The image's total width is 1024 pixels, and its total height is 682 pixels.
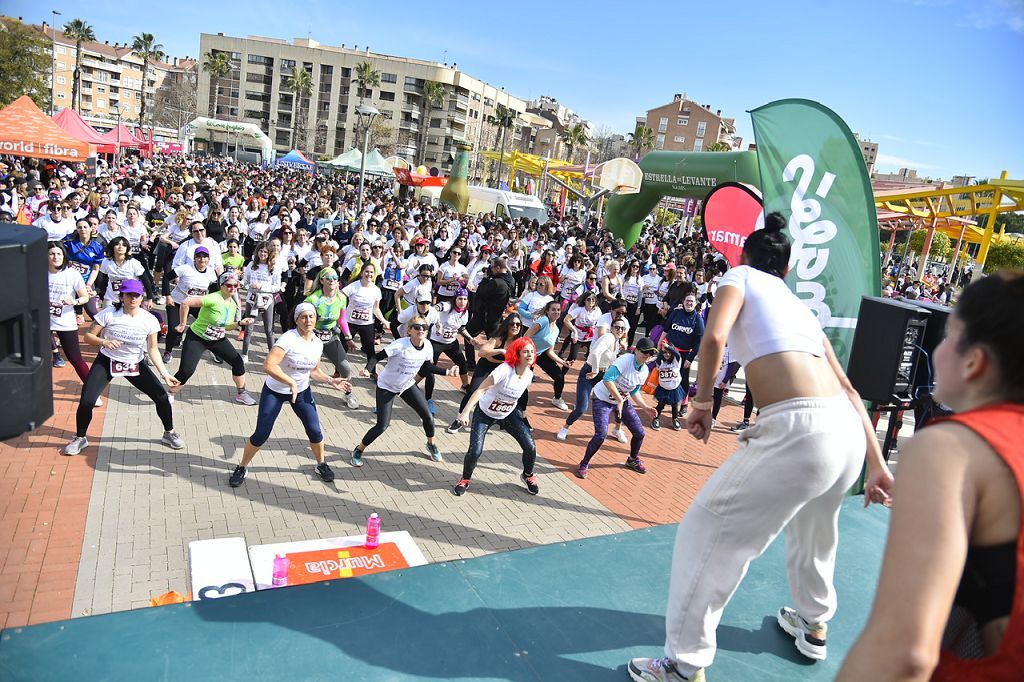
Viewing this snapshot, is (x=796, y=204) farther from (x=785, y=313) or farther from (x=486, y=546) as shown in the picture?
(x=486, y=546)

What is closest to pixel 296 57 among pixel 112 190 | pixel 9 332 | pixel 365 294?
pixel 112 190

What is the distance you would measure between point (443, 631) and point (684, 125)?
3794 inches

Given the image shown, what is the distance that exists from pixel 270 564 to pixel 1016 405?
4.55 metres

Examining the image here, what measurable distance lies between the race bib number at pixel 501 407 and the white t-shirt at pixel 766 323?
3.87 meters

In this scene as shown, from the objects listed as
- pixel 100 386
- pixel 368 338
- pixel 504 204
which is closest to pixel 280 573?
pixel 100 386

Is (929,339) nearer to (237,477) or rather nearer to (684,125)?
(237,477)

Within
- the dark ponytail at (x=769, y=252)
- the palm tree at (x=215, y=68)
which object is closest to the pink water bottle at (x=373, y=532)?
the dark ponytail at (x=769, y=252)

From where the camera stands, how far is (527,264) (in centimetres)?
1566

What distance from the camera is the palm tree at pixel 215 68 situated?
80188 mm

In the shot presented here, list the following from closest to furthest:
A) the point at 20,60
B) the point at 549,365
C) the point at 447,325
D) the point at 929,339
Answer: the point at 929,339
the point at 447,325
the point at 549,365
the point at 20,60

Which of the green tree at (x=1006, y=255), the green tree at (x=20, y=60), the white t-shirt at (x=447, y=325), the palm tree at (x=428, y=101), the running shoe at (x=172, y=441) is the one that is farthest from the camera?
the palm tree at (x=428, y=101)

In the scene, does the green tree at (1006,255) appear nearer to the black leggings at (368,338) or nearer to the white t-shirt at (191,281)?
the black leggings at (368,338)

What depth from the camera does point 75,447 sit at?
611 cm

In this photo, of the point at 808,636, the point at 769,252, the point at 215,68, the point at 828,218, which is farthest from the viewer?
the point at 215,68
